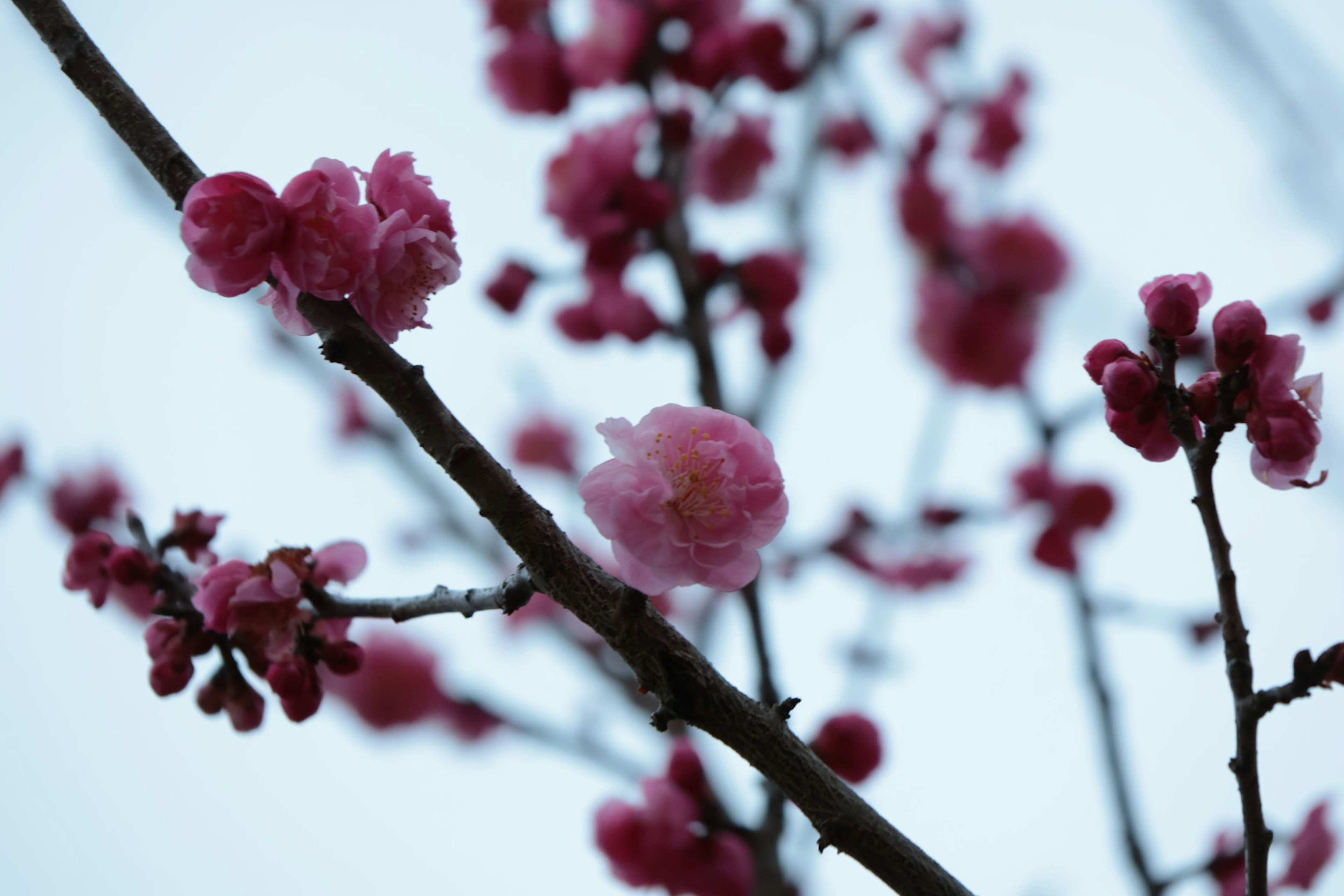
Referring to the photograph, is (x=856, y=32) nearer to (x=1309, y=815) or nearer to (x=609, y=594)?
(x=1309, y=815)

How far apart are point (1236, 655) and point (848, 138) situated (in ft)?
4.85

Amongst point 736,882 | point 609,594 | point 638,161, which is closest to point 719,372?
point 638,161

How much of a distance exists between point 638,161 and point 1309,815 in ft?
3.73

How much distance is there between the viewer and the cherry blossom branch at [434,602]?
1.69ft

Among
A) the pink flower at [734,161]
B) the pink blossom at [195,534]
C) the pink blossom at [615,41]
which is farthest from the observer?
the pink flower at [734,161]

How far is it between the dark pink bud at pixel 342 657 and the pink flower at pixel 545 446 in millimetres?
1420

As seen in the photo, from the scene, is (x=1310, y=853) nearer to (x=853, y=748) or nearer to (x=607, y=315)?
(x=853, y=748)

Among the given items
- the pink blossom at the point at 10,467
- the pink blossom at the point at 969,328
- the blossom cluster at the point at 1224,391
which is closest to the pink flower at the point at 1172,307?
the blossom cluster at the point at 1224,391

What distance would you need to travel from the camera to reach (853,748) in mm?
969

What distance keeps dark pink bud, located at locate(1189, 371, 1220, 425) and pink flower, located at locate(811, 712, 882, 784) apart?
0.52 meters

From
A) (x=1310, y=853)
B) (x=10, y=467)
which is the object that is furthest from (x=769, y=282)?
(x=10, y=467)

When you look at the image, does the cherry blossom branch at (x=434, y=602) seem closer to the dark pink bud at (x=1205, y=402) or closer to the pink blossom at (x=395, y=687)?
the dark pink bud at (x=1205, y=402)

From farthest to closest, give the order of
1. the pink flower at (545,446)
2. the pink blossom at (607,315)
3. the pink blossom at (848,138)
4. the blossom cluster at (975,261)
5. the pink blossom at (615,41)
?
the pink flower at (545,446) < the blossom cluster at (975,261) < the pink blossom at (848,138) < the pink blossom at (615,41) < the pink blossom at (607,315)

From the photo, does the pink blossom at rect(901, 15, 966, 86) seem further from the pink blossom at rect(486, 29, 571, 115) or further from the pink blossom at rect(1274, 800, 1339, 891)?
the pink blossom at rect(1274, 800, 1339, 891)
